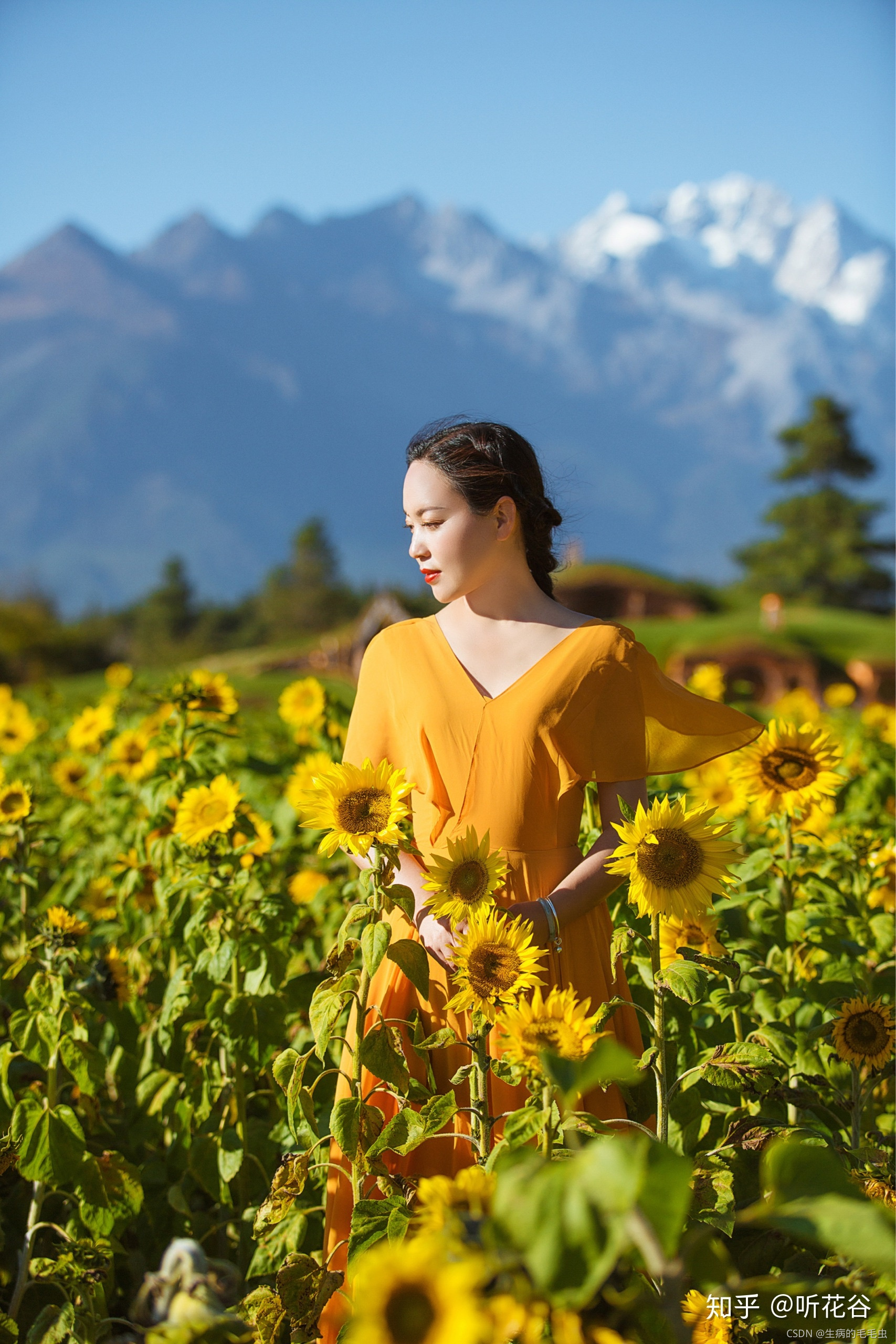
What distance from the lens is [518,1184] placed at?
2.44 feet

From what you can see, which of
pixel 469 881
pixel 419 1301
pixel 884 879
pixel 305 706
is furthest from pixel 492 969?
pixel 305 706

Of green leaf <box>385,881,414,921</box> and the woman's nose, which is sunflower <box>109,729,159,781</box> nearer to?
the woman's nose

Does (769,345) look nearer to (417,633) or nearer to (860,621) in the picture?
(860,621)

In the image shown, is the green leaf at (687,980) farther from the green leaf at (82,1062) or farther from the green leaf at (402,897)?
the green leaf at (82,1062)

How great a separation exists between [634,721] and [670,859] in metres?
0.41

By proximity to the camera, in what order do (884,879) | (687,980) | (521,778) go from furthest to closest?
(884,879) → (521,778) → (687,980)

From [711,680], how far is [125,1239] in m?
2.93

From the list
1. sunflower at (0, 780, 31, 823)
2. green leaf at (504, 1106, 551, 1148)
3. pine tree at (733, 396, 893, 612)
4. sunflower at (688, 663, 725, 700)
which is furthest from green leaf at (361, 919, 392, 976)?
pine tree at (733, 396, 893, 612)

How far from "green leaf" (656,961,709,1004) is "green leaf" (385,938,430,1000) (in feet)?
1.14

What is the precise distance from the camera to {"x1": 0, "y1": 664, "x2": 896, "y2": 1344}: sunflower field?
78 cm

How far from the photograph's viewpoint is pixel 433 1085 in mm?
1786

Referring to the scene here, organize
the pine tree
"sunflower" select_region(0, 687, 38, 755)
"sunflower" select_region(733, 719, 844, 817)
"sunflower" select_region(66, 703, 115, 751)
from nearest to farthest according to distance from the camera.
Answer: "sunflower" select_region(733, 719, 844, 817)
"sunflower" select_region(66, 703, 115, 751)
"sunflower" select_region(0, 687, 38, 755)
the pine tree

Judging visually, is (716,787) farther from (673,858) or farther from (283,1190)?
(283,1190)

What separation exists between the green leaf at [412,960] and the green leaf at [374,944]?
0.02 m
